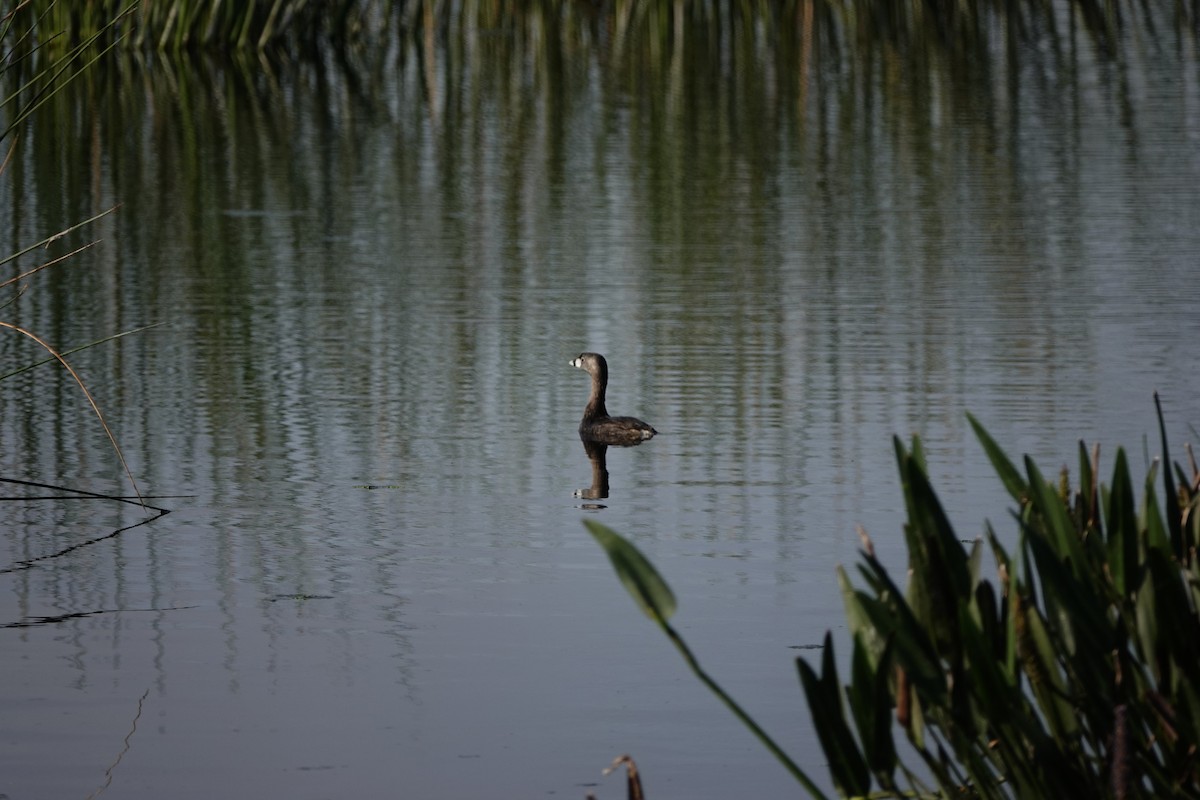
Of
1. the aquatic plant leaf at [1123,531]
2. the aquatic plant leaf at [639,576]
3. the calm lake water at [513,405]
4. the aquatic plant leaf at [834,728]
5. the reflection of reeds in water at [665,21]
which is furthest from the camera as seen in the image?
the reflection of reeds in water at [665,21]

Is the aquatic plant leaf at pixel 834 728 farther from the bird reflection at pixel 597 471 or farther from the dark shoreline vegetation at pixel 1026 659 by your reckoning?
the bird reflection at pixel 597 471

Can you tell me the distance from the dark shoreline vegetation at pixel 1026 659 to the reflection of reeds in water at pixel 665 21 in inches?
813

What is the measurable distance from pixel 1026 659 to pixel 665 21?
1056 inches

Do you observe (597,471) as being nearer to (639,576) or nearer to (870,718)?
(870,718)

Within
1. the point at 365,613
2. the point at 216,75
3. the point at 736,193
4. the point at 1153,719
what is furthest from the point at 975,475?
the point at 216,75

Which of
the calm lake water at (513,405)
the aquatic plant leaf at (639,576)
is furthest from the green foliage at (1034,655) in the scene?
the calm lake water at (513,405)

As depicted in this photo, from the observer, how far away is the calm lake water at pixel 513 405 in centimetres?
518

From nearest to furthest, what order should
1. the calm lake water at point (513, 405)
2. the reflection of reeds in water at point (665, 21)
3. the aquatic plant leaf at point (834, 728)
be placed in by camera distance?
the aquatic plant leaf at point (834, 728), the calm lake water at point (513, 405), the reflection of reeds in water at point (665, 21)

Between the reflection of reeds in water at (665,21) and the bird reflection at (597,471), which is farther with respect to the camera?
the reflection of reeds in water at (665,21)

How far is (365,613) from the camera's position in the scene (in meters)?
5.99

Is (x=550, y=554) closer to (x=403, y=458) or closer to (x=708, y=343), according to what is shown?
(x=403, y=458)

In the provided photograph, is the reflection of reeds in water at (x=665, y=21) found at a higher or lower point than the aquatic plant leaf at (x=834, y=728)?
higher

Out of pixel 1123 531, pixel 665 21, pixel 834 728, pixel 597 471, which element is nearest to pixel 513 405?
pixel 597 471

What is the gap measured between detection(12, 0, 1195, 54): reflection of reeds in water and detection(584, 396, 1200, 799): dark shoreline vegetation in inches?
813
